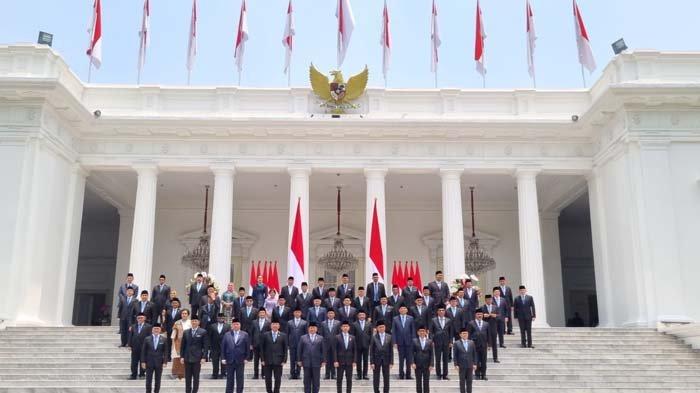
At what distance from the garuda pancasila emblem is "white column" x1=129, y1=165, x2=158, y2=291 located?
5.38m

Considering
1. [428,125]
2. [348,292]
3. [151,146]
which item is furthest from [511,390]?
[151,146]

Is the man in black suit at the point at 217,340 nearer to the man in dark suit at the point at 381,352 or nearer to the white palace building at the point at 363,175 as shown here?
the man in dark suit at the point at 381,352

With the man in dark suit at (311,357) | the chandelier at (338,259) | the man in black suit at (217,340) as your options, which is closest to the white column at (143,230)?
the chandelier at (338,259)

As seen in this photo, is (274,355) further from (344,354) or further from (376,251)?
(376,251)

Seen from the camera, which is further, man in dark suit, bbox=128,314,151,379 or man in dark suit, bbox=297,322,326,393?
man in dark suit, bbox=128,314,151,379

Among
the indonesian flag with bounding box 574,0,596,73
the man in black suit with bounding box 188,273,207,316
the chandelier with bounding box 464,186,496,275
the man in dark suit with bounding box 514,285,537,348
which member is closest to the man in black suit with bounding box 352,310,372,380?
the man in dark suit with bounding box 514,285,537,348

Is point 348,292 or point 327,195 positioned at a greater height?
point 327,195

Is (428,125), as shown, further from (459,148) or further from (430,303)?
(430,303)

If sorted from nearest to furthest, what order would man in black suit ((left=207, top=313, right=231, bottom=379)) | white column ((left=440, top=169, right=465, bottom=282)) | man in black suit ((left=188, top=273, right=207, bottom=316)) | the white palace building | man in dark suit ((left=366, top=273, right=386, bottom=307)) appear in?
man in black suit ((left=207, top=313, right=231, bottom=379)), man in dark suit ((left=366, top=273, right=386, bottom=307)), man in black suit ((left=188, top=273, right=207, bottom=316)), the white palace building, white column ((left=440, top=169, right=465, bottom=282))

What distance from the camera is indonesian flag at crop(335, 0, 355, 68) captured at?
1991cm

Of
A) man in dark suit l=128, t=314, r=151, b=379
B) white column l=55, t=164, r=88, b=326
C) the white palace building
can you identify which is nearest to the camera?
man in dark suit l=128, t=314, r=151, b=379

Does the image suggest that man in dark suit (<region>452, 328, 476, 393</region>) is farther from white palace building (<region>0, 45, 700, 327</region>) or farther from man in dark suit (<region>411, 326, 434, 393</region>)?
white palace building (<region>0, 45, 700, 327</region>)

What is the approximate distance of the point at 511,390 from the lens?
1096cm

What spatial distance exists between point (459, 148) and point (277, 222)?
8.13 metres
